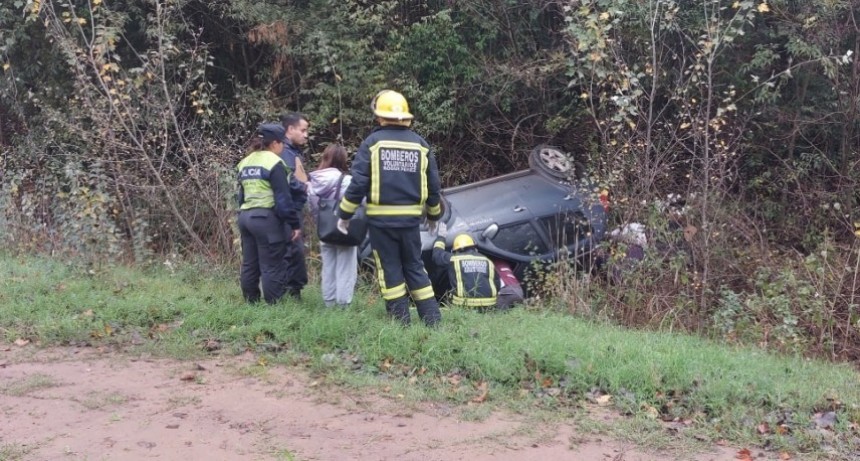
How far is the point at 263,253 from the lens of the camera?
6879 millimetres

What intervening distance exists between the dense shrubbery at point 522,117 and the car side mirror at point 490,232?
3.33ft

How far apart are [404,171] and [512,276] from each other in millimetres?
2604

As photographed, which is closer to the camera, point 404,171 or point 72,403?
point 72,403

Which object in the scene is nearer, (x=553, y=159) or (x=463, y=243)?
(x=463, y=243)

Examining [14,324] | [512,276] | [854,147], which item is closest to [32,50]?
[14,324]

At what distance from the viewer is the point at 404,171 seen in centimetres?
631

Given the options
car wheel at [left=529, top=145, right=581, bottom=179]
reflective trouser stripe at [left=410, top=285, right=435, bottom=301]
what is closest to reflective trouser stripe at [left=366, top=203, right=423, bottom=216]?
reflective trouser stripe at [left=410, top=285, right=435, bottom=301]

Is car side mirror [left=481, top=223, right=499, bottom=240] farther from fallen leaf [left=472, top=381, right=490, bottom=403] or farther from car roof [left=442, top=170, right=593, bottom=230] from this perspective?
fallen leaf [left=472, top=381, right=490, bottom=403]

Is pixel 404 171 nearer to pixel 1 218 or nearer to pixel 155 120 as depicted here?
pixel 155 120

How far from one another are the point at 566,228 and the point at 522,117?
3415 mm

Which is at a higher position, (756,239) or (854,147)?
(854,147)

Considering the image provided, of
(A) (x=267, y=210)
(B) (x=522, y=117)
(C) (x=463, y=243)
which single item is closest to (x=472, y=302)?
(C) (x=463, y=243)

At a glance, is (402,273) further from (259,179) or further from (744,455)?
(744,455)

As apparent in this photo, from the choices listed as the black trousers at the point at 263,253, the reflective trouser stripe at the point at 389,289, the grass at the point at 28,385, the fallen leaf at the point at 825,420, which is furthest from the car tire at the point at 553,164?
the grass at the point at 28,385
